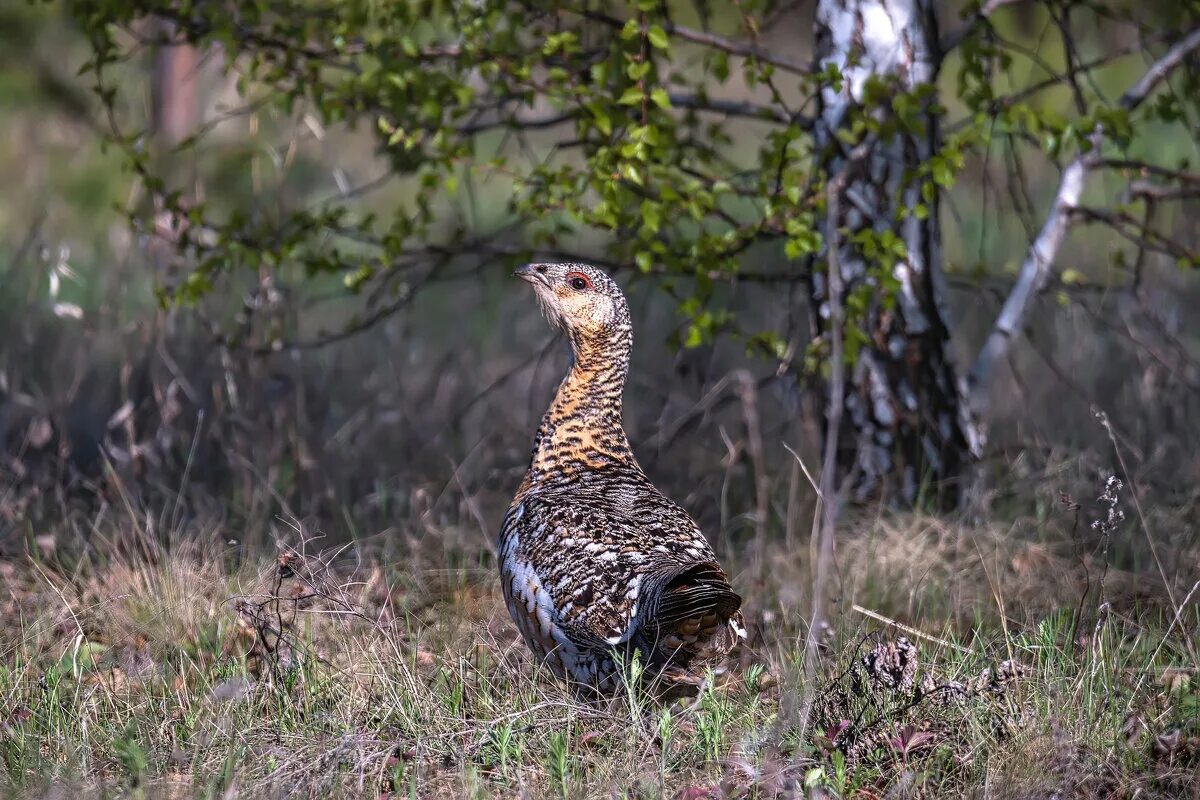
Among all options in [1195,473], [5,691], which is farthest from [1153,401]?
[5,691]

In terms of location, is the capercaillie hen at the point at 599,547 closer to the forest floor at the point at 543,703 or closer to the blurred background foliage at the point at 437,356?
the forest floor at the point at 543,703

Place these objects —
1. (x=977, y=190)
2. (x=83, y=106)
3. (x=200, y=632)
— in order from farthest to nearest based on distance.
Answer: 1. (x=977, y=190)
2. (x=83, y=106)
3. (x=200, y=632)

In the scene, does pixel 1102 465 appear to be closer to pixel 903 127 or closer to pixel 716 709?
pixel 903 127

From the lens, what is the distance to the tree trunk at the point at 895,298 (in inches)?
205

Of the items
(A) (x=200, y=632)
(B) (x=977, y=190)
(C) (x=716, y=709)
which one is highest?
(B) (x=977, y=190)

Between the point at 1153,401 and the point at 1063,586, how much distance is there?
2.25 meters

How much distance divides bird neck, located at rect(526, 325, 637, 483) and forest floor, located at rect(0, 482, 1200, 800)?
1.79 ft

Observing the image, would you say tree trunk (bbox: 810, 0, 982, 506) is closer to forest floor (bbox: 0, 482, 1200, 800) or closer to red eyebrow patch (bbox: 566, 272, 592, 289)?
forest floor (bbox: 0, 482, 1200, 800)

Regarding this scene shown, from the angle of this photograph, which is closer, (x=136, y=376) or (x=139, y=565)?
(x=139, y=565)

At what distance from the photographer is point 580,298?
14.2ft

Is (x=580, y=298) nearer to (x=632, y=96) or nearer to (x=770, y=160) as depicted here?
(x=632, y=96)

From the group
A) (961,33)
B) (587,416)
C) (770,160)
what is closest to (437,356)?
(770,160)

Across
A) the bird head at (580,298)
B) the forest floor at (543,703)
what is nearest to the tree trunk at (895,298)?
the forest floor at (543,703)

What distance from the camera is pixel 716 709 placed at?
10.7 feet
